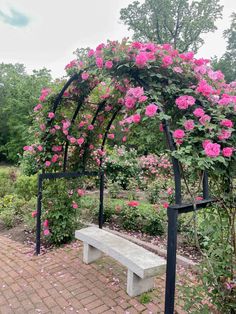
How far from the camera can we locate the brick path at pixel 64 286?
2.30 metres

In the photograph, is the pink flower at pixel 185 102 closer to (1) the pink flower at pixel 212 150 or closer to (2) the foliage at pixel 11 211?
(1) the pink flower at pixel 212 150

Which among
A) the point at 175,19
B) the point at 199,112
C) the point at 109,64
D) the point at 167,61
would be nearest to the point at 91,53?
the point at 109,64

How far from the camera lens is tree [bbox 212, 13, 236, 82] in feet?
58.8

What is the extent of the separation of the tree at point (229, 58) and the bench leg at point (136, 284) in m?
18.2

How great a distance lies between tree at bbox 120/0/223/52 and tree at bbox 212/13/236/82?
2.35m

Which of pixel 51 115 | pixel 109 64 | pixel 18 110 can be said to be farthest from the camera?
pixel 18 110

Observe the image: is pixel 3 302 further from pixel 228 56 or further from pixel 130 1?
pixel 228 56

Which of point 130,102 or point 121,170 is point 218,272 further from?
point 121,170

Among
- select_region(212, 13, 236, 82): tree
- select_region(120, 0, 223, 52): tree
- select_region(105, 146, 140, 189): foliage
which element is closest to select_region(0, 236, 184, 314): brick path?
select_region(105, 146, 140, 189): foliage

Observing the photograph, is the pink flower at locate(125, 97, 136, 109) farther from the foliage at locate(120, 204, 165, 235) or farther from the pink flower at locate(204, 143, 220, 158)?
the foliage at locate(120, 204, 165, 235)

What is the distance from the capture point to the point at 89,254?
3.09 meters

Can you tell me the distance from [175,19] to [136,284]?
17.6 metres

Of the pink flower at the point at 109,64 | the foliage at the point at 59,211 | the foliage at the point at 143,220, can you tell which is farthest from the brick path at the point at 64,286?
the pink flower at the point at 109,64

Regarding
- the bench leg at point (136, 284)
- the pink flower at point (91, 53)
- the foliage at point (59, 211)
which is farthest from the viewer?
the foliage at point (59, 211)
